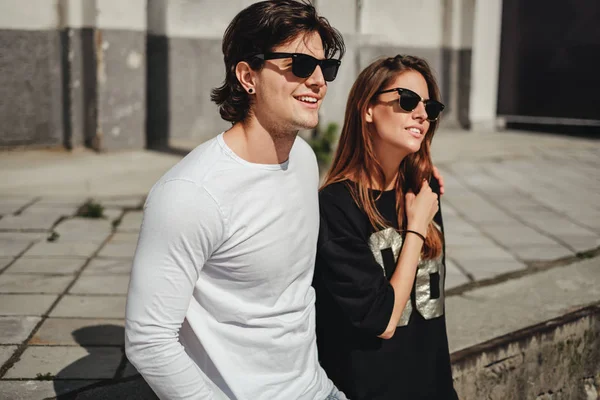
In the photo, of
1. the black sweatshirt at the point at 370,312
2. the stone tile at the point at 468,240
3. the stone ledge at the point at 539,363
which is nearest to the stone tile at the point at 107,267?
the stone ledge at the point at 539,363

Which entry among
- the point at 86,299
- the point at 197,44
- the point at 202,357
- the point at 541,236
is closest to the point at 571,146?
the point at 541,236

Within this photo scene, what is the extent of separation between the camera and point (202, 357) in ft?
6.15

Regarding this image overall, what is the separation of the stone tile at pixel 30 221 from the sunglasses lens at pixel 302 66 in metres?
3.63

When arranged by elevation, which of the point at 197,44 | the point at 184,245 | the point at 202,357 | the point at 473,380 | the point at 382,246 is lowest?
the point at 473,380

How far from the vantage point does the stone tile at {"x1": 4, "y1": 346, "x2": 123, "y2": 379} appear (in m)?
2.85

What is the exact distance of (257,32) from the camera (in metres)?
1.84

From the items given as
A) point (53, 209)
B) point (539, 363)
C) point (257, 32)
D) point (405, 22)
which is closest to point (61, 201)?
point (53, 209)

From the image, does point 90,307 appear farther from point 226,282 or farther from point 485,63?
point 485,63

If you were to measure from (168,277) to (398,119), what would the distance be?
975mm

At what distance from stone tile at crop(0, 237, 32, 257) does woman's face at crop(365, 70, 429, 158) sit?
2923mm

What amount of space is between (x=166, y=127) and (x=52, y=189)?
2121mm

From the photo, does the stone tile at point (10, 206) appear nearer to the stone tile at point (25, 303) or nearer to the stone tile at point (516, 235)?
the stone tile at point (25, 303)

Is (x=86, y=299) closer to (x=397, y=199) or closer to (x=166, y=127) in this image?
(x=397, y=199)

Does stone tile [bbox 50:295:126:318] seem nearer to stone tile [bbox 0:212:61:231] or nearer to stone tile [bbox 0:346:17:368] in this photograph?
stone tile [bbox 0:346:17:368]
